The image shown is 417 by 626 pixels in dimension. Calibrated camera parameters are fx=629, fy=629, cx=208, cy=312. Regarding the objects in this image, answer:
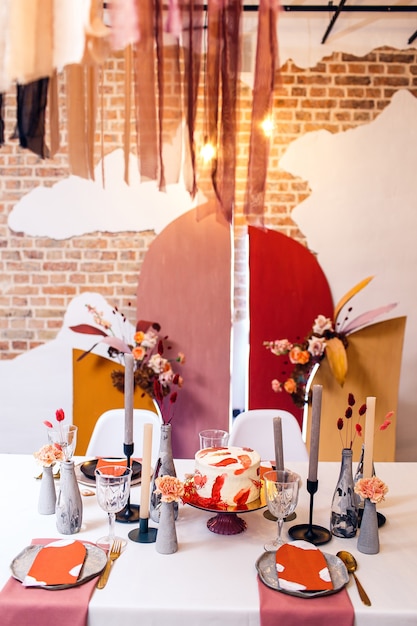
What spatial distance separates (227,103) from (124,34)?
629 millimetres

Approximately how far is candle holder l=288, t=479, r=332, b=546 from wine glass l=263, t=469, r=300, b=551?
6cm

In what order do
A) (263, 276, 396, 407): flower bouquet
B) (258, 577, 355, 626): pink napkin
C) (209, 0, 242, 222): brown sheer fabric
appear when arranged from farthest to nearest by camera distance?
1. (209, 0, 242, 222): brown sheer fabric
2. (263, 276, 396, 407): flower bouquet
3. (258, 577, 355, 626): pink napkin

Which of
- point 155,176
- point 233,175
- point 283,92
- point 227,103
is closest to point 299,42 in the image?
point 283,92

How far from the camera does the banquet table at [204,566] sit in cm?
127

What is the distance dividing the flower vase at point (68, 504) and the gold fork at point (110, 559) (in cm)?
13

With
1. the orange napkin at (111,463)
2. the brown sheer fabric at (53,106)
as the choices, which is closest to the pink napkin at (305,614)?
the orange napkin at (111,463)

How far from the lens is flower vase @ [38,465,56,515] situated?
5.66ft

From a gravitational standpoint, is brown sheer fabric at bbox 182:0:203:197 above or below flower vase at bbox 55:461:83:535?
above

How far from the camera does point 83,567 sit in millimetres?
1399

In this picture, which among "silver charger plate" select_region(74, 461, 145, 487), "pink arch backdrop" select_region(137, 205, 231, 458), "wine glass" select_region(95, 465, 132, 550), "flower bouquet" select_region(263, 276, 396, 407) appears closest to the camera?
"wine glass" select_region(95, 465, 132, 550)

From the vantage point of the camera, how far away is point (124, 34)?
3.18 metres

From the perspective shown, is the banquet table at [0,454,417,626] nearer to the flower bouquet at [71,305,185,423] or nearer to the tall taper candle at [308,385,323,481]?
the tall taper candle at [308,385,323,481]

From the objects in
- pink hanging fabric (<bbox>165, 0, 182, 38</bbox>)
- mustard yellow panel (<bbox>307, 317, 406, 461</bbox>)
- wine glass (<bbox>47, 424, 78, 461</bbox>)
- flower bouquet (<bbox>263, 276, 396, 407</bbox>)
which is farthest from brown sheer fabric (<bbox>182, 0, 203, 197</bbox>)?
wine glass (<bbox>47, 424, 78, 461</bbox>)

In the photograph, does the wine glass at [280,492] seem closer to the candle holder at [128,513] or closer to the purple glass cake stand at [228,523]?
the purple glass cake stand at [228,523]
